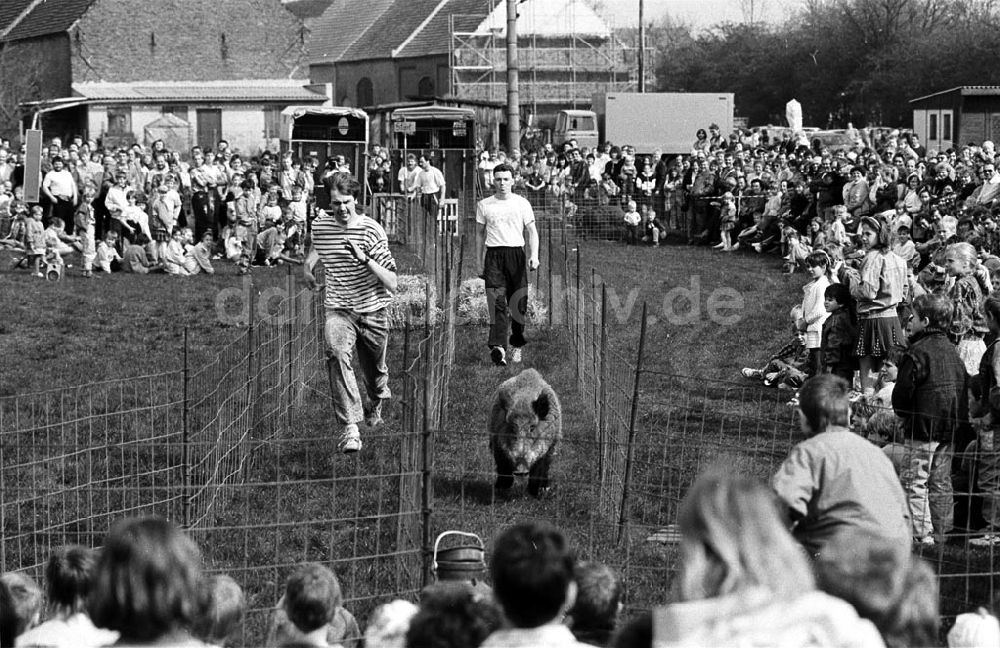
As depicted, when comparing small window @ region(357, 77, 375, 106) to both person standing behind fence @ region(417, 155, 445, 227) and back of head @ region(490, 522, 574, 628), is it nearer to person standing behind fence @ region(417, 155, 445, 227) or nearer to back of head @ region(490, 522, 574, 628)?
person standing behind fence @ region(417, 155, 445, 227)

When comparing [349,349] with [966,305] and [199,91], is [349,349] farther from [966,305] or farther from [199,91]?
[199,91]

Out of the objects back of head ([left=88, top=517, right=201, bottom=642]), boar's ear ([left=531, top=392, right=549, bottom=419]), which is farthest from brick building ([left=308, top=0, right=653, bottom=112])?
back of head ([left=88, top=517, right=201, bottom=642])

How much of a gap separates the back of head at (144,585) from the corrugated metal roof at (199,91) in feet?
172

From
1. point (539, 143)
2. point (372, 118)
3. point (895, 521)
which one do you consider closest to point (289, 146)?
point (539, 143)

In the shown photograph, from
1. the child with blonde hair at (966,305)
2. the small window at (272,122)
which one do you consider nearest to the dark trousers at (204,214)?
the child with blonde hair at (966,305)

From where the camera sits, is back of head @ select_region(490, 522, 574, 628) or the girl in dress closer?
back of head @ select_region(490, 522, 574, 628)

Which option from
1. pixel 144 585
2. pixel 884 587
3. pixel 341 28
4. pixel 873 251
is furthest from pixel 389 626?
pixel 341 28

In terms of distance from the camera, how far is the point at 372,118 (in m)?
52.2

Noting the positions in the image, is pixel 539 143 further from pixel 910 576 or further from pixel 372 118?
pixel 910 576

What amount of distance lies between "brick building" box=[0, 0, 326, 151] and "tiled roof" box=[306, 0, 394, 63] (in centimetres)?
2058

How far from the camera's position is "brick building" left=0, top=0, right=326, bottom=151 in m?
54.7

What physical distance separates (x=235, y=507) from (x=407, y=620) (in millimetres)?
4339

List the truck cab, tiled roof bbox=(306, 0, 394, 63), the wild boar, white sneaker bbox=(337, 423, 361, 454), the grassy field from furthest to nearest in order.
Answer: tiled roof bbox=(306, 0, 394, 63) < the truck cab < white sneaker bbox=(337, 423, 361, 454) < the wild boar < the grassy field

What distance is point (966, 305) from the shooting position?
11273mm
